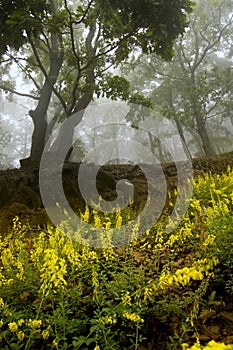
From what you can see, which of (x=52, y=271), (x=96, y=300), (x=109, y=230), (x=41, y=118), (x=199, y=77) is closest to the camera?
(x=52, y=271)

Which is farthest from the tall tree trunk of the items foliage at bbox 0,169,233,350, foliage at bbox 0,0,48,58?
foliage at bbox 0,169,233,350

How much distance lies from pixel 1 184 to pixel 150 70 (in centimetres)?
1597

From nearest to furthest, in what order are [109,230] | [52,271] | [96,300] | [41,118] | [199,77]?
1. [52,271]
2. [96,300]
3. [109,230]
4. [41,118]
5. [199,77]

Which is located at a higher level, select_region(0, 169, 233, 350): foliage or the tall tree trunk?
the tall tree trunk

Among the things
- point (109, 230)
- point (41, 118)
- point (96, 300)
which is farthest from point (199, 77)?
point (96, 300)

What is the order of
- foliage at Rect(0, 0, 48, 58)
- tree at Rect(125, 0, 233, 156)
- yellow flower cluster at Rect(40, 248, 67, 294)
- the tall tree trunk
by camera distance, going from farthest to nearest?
tree at Rect(125, 0, 233, 156) < the tall tree trunk < foliage at Rect(0, 0, 48, 58) < yellow flower cluster at Rect(40, 248, 67, 294)

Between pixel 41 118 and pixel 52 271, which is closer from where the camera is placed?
pixel 52 271

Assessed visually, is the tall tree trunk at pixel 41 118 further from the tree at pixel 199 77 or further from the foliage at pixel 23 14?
the tree at pixel 199 77

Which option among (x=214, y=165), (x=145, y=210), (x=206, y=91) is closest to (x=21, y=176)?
(x=145, y=210)

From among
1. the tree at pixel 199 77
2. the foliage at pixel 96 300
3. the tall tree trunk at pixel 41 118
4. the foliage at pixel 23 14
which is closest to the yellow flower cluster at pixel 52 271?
the foliage at pixel 96 300

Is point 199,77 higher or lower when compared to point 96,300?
higher

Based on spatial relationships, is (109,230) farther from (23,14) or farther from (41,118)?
(41,118)

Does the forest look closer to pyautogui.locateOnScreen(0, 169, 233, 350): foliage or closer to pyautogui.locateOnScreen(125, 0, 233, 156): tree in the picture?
pyautogui.locateOnScreen(0, 169, 233, 350): foliage

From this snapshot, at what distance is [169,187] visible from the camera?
22.9ft
